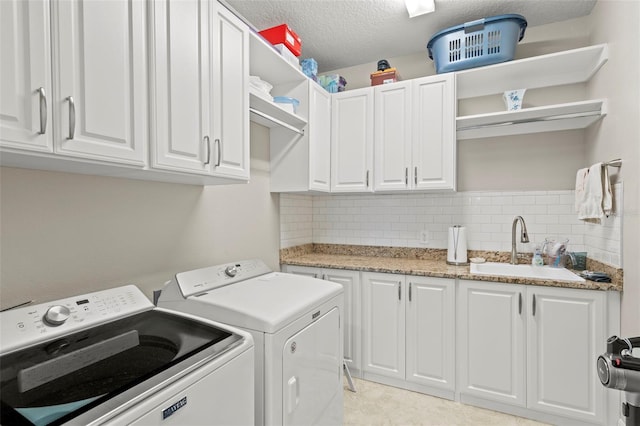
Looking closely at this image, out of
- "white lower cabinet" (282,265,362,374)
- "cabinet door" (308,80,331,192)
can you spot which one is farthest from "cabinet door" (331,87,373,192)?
"white lower cabinet" (282,265,362,374)

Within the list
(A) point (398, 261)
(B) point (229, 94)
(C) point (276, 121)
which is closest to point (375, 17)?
(C) point (276, 121)

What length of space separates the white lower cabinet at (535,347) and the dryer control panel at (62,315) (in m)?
1.98

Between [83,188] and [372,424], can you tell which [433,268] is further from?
[83,188]

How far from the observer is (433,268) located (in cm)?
240

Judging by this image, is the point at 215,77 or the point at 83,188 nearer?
the point at 83,188

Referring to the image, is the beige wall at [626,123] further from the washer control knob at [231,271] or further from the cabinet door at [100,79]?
the cabinet door at [100,79]

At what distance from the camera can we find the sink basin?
2.16 metres

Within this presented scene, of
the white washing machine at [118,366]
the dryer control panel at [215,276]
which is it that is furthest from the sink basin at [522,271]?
the white washing machine at [118,366]

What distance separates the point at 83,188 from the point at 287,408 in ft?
4.23

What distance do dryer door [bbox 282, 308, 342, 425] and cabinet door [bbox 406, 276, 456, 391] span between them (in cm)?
76

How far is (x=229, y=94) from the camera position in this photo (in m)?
1.65

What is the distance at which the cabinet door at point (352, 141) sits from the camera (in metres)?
2.69

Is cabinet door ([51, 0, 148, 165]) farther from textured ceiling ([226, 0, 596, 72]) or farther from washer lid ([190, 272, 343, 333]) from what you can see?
textured ceiling ([226, 0, 596, 72])

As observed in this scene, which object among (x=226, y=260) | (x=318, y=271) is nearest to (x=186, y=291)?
(x=226, y=260)
